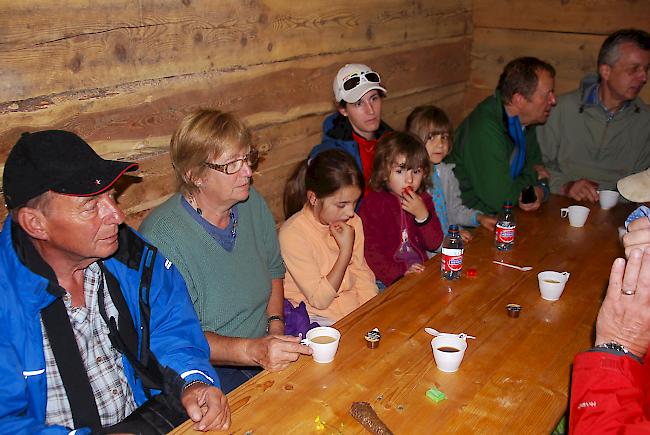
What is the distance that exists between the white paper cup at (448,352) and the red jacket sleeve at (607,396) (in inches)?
13.1

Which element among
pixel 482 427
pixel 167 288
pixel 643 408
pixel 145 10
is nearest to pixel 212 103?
pixel 145 10

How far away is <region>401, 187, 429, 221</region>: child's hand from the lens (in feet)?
9.91

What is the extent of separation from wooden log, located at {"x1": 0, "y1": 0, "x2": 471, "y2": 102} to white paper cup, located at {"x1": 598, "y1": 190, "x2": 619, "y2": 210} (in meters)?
1.64

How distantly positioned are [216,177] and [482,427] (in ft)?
4.16

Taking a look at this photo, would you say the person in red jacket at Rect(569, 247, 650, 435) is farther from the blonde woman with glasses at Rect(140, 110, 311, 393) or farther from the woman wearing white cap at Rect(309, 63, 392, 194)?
the woman wearing white cap at Rect(309, 63, 392, 194)

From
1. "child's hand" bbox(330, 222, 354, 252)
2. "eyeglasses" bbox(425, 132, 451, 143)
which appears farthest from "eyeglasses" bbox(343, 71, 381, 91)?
"child's hand" bbox(330, 222, 354, 252)

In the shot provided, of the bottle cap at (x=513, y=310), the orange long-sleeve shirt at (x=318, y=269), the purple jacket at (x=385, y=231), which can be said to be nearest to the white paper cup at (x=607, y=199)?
the purple jacket at (x=385, y=231)

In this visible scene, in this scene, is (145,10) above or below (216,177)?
above

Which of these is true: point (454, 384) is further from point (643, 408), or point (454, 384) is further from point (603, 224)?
point (603, 224)

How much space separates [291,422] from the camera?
1618 mm

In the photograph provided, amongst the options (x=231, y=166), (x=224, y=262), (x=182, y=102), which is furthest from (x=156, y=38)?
(x=224, y=262)

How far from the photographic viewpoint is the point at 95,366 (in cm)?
191

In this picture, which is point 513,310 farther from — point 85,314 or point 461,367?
point 85,314

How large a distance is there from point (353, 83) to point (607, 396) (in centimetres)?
224
